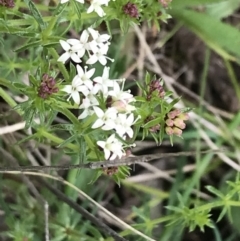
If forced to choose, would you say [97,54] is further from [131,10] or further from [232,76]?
[232,76]

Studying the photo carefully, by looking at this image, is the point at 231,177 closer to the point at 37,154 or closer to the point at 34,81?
the point at 37,154

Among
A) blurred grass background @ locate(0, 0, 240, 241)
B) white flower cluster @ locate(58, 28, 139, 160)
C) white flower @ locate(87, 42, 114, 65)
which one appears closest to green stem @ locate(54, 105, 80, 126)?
white flower cluster @ locate(58, 28, 139, 160)

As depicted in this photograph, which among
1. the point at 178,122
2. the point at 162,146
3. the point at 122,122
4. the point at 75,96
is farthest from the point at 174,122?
the point at 162,146

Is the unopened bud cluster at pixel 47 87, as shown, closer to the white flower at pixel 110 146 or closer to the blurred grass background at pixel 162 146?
the white flower at pixel 110 146

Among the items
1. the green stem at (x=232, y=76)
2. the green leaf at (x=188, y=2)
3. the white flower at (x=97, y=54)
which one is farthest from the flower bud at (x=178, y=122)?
the green stem at (x=232, y=76)

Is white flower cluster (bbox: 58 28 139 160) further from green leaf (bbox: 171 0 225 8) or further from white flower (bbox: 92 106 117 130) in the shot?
green leaf (bbox: 171 0 225 8)

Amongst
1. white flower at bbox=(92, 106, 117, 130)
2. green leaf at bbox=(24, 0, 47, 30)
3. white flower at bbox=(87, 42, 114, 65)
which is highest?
green leaf at bbox=(24, 0, 47, 30)
